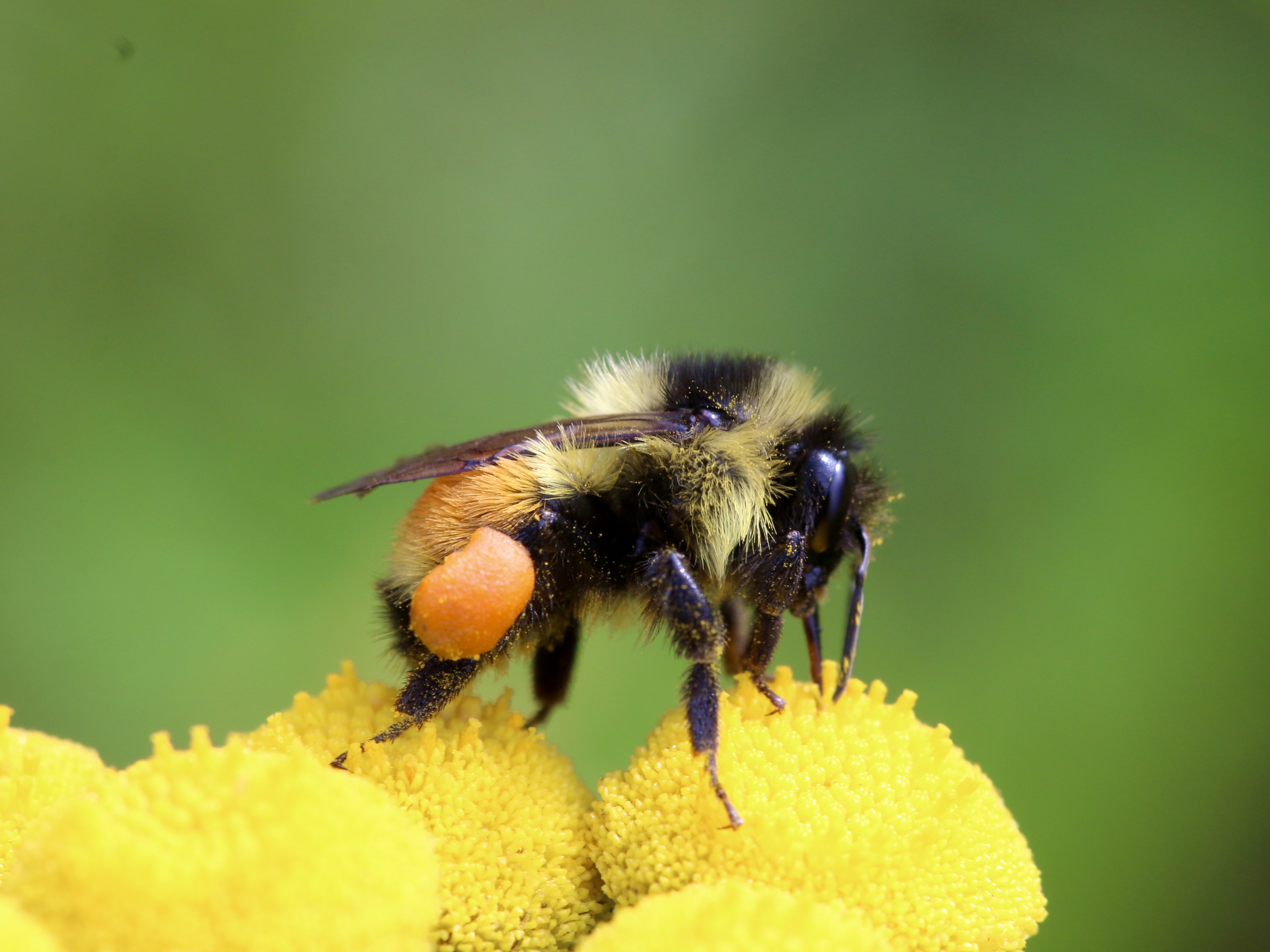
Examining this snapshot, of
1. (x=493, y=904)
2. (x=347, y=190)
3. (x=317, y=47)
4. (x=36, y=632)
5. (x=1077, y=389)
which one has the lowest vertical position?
(x=493, y=904)

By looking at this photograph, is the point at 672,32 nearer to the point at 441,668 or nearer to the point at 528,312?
the point at 528,312

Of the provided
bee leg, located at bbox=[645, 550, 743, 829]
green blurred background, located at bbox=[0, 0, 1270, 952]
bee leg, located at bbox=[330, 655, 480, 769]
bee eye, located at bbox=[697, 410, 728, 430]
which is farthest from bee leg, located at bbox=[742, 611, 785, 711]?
green blurred background, located at bbox=[0, 0, 1270, 952]

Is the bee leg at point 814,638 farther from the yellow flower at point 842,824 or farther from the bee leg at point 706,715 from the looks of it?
the bee leg at point 706,715

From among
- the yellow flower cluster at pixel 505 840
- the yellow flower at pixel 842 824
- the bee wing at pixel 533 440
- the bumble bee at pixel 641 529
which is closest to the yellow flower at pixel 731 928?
the yellow flower cluster at pixel 505 840

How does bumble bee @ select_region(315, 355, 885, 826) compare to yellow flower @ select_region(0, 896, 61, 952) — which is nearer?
yellow flower @ select_region(0, 896, 61, 952)

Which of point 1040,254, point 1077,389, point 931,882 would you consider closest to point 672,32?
point 1040,254

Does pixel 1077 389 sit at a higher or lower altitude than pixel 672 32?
lower

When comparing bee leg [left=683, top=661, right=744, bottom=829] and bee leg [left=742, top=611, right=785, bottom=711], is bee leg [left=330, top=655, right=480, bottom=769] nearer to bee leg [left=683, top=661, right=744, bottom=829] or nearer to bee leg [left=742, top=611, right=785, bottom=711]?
bee leg [left=683, top=661, right=744, bottom=829]
